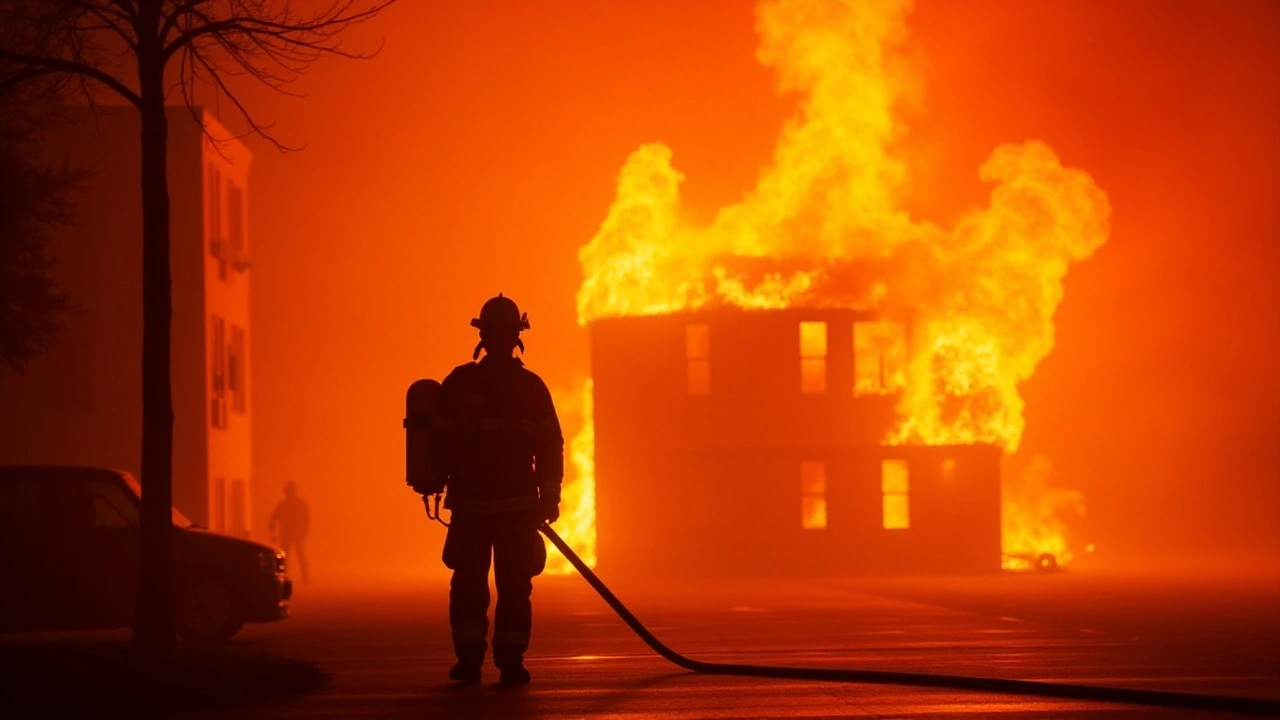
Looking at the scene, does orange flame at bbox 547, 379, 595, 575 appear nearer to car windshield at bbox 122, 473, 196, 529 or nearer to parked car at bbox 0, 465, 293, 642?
car windshield at bbox 122, 473, 196, 529

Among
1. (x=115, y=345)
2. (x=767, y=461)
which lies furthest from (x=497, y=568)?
(x=767, y=461)

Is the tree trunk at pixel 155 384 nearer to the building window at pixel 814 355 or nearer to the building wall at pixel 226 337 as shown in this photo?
the building wall at pixel 226 337

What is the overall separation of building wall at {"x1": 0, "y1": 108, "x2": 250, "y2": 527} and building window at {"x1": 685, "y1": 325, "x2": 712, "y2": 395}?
35.8 feet

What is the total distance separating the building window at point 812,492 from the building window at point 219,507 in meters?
13.0

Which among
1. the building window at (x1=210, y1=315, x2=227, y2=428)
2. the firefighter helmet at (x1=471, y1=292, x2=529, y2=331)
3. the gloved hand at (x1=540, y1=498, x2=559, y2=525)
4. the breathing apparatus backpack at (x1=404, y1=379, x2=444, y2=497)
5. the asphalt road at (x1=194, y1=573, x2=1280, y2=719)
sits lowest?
the asphalt road at (x1=194, y1=573, x2=1280, y2=719)

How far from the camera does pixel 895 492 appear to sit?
42781mm

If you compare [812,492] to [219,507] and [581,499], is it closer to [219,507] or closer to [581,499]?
[581,499]

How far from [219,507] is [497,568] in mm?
30986

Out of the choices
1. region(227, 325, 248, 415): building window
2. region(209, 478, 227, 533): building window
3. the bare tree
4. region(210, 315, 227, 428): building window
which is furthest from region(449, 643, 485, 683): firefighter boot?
region(227, 325, 248, 415): building window

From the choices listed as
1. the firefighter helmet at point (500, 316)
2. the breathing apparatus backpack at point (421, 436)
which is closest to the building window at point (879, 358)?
the breathing apparatus backpack at point (421, 436)

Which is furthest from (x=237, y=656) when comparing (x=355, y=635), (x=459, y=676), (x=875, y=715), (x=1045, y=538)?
(x=1045, y=538)

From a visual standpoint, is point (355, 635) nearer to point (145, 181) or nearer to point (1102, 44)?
point (145, 181)

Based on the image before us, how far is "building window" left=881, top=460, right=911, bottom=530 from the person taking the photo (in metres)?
42.7

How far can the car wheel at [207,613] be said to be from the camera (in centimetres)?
2003
